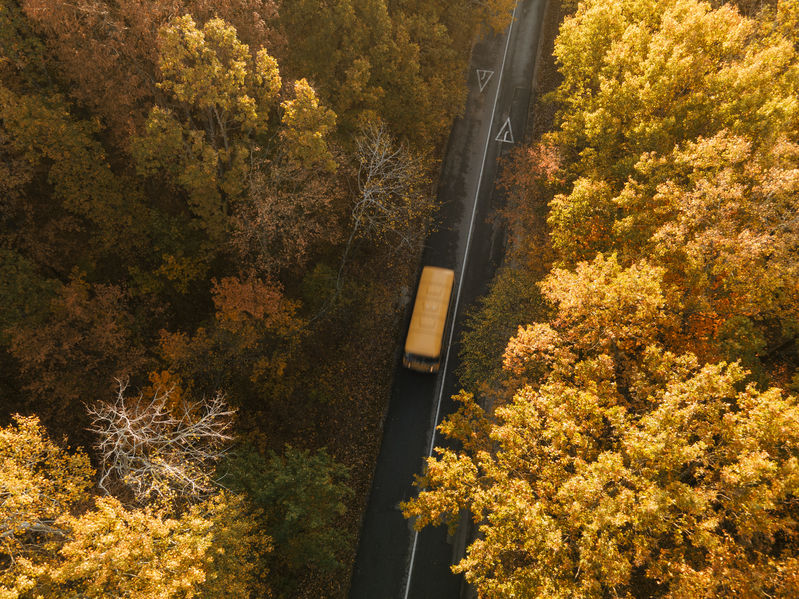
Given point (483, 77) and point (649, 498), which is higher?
point (483, 77)

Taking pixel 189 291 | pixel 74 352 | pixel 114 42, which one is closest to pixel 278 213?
pixel 189 291

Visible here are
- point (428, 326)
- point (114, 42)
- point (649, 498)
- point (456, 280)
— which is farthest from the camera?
point (456, 280)

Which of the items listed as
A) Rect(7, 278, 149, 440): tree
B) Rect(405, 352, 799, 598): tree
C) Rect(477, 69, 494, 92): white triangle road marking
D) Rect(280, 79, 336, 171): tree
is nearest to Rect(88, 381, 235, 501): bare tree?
Rect(7, 278, 149, 440): tree

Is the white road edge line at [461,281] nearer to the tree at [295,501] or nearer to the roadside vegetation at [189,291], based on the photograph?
the roadside vegetation at [189,291]

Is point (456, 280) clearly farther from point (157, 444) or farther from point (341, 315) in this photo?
point (157, 444)

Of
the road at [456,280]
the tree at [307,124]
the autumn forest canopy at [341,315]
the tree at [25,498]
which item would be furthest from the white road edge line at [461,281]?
the tree at [25,498]

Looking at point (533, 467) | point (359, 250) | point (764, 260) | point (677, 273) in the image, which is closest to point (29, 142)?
point (359, 250)

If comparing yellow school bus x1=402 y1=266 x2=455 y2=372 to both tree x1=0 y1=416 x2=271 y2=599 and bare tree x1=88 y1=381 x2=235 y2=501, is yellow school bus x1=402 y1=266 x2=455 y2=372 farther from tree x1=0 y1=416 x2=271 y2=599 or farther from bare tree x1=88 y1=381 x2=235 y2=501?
tree x1=0 y1=416 x2=271 y2=599
